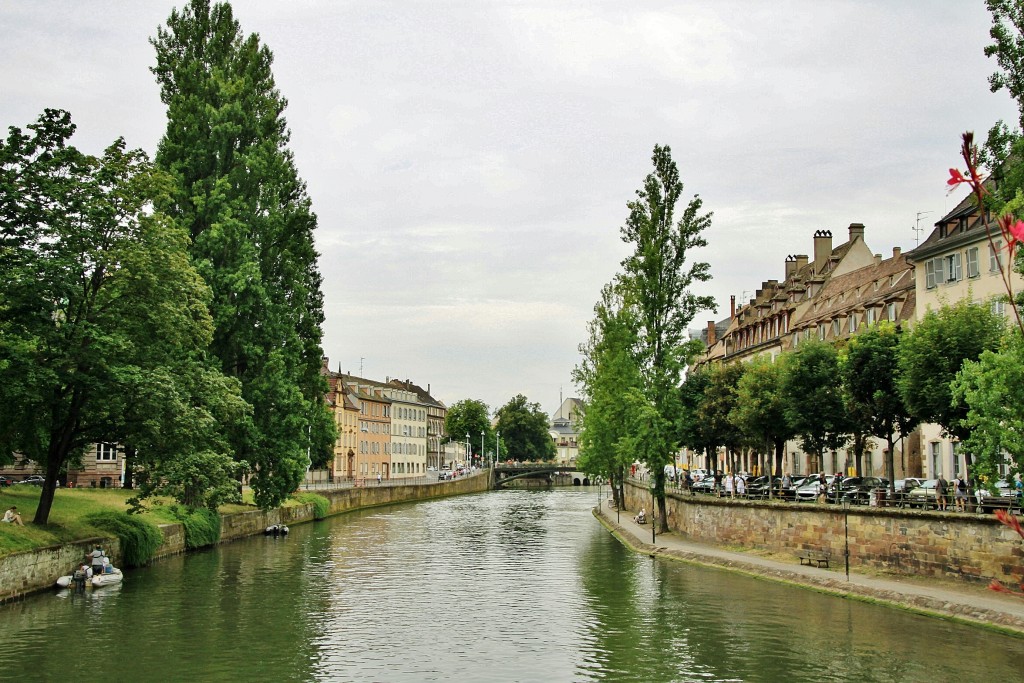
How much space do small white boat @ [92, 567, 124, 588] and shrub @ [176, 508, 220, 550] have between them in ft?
35.7

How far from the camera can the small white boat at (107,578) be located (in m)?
33.9

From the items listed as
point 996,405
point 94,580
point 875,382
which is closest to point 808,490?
point 875,382

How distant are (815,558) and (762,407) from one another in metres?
14.6

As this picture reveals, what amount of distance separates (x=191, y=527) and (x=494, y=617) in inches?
878

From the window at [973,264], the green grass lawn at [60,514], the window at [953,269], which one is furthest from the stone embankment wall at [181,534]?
the window at [973,264]

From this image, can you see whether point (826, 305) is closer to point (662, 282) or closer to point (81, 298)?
point (662, 282)

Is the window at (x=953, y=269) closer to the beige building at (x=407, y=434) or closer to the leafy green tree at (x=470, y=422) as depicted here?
the beige building at (x=407, y=434)

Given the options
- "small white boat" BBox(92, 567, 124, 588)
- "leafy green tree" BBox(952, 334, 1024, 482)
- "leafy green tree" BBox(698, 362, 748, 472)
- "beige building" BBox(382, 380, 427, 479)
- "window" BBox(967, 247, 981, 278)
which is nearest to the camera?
"leafy green tree" BBox(952, 334, 1024, 482)

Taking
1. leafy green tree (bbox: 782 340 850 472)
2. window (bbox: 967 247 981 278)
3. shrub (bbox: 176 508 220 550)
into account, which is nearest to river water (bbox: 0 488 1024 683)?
shrub (bbox: 176 508 220 550)

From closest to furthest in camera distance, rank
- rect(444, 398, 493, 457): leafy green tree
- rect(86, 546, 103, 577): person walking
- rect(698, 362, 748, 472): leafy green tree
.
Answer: rect(86, 546, 103, 577): person walking, rect(698, 362, 748, 472): leafy green tree, rect(444, 398, 493, 457): leafy green tree

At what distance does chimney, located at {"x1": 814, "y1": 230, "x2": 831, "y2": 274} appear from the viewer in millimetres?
82412

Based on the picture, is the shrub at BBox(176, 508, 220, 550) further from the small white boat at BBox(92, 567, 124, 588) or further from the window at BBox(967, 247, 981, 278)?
the window at BBox(967, 247, 981, 278)

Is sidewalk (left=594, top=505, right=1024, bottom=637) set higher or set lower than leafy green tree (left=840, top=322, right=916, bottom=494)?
lower

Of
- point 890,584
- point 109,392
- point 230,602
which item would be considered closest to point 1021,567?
point 890,584
